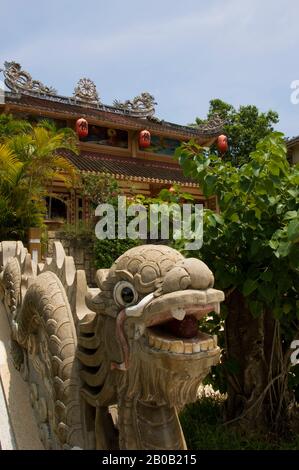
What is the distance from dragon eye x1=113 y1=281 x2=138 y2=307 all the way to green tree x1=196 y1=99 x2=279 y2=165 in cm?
2572

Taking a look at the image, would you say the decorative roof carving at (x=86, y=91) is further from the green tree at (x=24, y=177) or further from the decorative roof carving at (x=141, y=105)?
the green tree at (x=24, y=177)

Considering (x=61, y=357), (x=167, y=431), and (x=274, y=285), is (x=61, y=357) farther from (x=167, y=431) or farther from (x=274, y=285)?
(x=274, y=285)

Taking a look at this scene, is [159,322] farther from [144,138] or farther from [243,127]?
[243,127]

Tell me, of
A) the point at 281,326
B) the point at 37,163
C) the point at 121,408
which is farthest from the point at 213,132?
the point at 121,408

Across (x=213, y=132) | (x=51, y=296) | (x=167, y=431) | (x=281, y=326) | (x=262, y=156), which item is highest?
(x=213, y=132)

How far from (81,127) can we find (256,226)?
15.8 meters

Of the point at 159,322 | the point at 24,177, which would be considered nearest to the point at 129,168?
the point at 24,177

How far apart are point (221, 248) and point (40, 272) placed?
133 cm

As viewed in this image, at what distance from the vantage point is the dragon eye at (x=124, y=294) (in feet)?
6.67

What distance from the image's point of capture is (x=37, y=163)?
9500mm

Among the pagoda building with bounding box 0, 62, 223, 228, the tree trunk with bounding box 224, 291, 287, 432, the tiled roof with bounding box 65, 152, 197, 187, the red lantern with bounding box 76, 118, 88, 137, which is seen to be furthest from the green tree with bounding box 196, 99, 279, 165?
the tree trunk with bounding box 224, 291, 287, 432

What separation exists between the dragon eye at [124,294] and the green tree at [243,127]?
2572cm

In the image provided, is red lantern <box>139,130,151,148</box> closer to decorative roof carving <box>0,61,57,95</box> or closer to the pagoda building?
the pagoda building

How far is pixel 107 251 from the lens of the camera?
12102 mm
